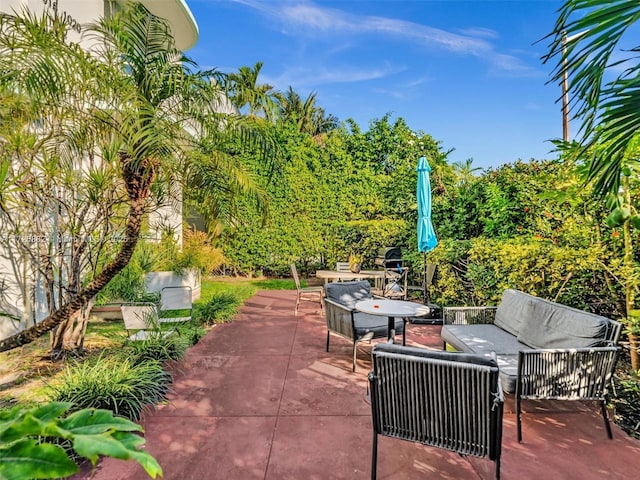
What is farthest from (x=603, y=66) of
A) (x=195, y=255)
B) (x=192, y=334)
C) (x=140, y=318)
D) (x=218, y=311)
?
(x=195, y=255)

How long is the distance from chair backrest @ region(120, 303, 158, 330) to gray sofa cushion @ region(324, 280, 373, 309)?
2.64 metres

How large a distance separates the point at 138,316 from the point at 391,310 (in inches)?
143

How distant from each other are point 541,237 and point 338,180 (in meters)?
7.61

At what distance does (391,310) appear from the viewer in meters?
4.66

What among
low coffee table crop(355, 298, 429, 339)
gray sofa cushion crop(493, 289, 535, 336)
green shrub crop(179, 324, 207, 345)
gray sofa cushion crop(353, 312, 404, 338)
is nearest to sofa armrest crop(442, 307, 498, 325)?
gray sofa cushion crop(493, 289, 535, 336)

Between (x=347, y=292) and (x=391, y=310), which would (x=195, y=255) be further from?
(x=391, y=310)

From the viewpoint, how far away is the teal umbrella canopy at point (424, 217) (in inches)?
278

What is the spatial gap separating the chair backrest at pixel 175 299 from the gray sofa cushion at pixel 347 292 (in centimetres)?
247

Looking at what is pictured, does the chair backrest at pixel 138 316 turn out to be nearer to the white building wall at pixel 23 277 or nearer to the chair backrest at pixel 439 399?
the white building wall at pixel 23 277

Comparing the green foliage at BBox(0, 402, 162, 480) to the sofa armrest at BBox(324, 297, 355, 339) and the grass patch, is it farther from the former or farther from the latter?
the sofa armrest at BBox(324, 297, 355, 339)

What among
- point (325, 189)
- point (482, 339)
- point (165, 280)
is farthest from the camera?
point (325, 189)

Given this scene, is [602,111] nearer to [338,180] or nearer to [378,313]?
[378,313]

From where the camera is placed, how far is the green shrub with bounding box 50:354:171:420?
3.25m

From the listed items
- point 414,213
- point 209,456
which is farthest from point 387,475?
point 414,213
